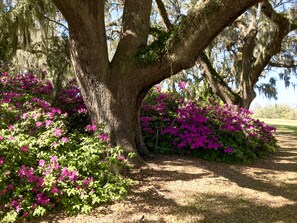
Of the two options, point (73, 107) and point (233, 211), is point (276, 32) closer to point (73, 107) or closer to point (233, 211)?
point (73, 107)

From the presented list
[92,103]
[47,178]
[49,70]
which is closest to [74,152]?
[47,178]

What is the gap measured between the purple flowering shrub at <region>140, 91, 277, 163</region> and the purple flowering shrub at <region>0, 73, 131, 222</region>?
8.24ft

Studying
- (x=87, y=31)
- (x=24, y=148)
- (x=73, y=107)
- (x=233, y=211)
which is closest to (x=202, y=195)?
(x=233, y=211)

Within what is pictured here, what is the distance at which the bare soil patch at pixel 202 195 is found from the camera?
3178 millimetres

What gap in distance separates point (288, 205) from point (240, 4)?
291cm

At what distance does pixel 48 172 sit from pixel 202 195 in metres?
2.19

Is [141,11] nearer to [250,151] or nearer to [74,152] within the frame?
[74,152]

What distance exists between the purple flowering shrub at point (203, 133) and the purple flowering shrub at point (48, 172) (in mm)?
2511

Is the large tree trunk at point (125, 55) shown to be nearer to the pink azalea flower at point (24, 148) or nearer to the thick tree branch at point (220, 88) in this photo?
the pink azalea flower at point (24, 148)

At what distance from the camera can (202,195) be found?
12.7 feet

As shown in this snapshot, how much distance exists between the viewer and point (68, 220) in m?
3.01

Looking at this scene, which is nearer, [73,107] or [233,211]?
[233,211]

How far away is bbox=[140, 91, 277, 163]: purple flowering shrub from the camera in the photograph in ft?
19.7

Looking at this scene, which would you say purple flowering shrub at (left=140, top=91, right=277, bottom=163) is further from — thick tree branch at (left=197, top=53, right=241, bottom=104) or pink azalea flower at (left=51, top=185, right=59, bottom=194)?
pink azalea flower at (left=51, top=185, right=59, bottom=194)
